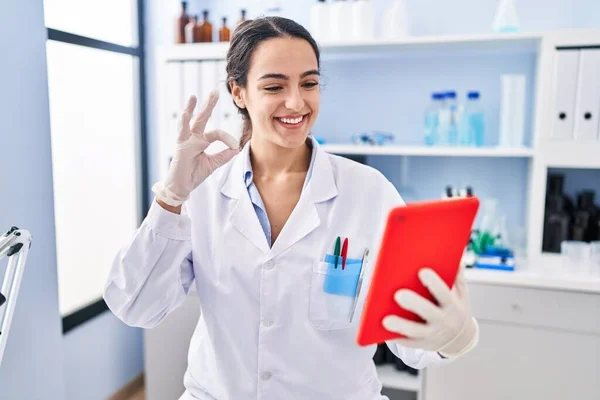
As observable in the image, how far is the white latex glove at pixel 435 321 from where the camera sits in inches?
30.6

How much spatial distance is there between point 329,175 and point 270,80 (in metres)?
0.27

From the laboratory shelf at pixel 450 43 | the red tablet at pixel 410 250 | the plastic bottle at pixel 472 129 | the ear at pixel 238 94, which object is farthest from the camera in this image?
the plastic bottle at pixel 472 129

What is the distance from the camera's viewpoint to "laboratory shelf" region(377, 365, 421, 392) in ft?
6.71

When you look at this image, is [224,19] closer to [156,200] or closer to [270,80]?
[270,80]

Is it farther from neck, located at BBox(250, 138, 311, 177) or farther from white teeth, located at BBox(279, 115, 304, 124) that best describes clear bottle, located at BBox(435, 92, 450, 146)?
white teeth, located at BBox(279, 115, 304, 124)

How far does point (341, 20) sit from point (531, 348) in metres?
1.42

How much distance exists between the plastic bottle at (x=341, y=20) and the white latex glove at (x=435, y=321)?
1472mm

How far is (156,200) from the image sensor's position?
1.10 m

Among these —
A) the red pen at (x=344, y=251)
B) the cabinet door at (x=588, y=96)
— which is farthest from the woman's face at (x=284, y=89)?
the cabinet door at (x=588, y=96)

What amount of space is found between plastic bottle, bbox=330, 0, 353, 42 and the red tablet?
1.46m

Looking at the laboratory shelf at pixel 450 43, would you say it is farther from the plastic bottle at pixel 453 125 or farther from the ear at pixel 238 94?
the ear at pixel 238 94

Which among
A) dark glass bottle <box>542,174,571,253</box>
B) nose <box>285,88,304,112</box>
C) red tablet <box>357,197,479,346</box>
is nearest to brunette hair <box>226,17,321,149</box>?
nose <box>285,88,304,112</box>

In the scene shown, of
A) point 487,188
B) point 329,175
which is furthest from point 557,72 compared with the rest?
point 329,175

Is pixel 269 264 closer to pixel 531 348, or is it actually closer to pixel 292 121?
pixel 292 121
